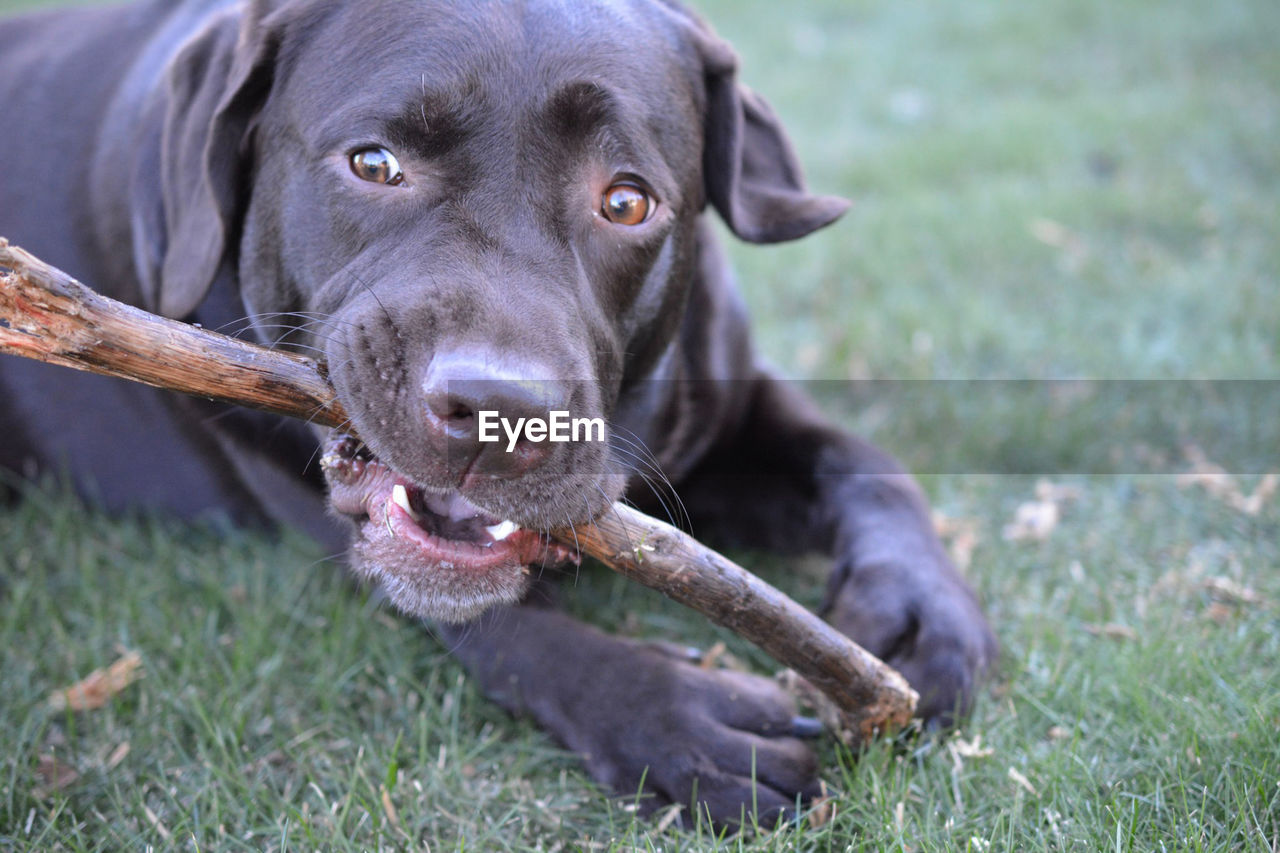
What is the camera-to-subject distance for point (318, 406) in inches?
67.2

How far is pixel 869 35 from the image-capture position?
297 inches

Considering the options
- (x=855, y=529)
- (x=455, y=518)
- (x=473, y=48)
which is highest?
(x=473, y=48)

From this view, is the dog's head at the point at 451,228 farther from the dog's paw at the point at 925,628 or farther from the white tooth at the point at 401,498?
the dog's paw at the point at 925,628

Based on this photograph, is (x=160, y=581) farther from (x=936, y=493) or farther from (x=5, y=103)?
(x=936, y=493)

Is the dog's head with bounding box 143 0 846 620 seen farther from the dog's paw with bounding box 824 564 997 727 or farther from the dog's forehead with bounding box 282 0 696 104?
the dog's paw with bounding box 824 564 997 727

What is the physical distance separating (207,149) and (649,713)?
127 centimetres

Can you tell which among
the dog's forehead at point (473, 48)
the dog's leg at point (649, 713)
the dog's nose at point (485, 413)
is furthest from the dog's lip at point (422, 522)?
the dog's forehead at point (473, 48)

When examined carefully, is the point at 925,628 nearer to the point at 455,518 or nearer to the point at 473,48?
the point at 455,518

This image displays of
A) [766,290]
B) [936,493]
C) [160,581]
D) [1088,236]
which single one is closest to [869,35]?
[1088,236]

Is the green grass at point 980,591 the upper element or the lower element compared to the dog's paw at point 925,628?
lower

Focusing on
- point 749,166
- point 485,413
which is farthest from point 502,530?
point 749,166

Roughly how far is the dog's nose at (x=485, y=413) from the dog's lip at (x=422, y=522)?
12 cm

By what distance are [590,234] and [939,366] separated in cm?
193

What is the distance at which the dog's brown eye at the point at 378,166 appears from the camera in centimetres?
189
